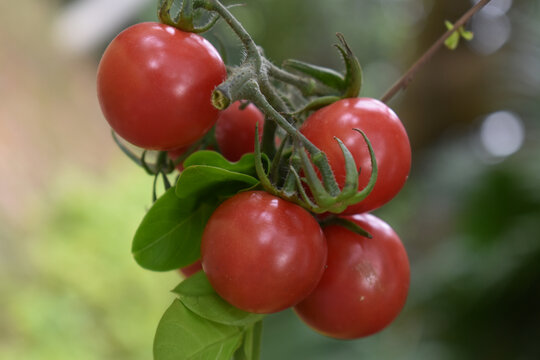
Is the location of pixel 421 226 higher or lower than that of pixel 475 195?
lower

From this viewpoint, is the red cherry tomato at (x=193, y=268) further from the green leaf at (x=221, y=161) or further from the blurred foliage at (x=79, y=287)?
the blurred foliage at (x=79, y=287)

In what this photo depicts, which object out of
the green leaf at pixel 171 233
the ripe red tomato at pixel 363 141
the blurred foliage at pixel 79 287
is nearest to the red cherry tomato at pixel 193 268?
the green leaf at pixel 171 233

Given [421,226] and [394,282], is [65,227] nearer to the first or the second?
[421,226]

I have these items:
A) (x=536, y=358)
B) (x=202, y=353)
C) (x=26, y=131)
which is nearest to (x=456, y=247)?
(x=536, y=358)

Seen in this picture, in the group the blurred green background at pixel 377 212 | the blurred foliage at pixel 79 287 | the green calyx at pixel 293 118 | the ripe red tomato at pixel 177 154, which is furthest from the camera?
the blurred foliage at pixel 79 287

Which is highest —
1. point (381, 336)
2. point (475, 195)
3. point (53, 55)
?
point (475, 195)

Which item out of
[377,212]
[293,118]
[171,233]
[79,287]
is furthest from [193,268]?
[377,212]
